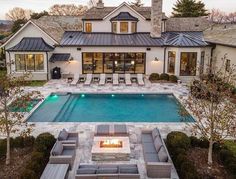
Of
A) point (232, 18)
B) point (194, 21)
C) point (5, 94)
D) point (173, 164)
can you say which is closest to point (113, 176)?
point (173, 164)

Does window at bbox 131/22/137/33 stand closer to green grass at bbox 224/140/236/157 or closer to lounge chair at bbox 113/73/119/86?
lounge chair at bbox 113/73/119/86

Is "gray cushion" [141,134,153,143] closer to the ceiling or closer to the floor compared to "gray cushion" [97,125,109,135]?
closer to the floor

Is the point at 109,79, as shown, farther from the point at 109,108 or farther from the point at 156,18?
the point at 156,18

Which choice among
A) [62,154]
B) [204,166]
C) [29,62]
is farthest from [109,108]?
[29,62]

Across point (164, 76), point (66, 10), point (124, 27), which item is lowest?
point (164, 76)

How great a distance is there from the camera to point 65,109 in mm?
19094

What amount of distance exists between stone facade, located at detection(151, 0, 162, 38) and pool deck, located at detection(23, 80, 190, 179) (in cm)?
638

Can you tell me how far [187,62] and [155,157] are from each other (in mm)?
17882

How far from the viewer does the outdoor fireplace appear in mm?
11914

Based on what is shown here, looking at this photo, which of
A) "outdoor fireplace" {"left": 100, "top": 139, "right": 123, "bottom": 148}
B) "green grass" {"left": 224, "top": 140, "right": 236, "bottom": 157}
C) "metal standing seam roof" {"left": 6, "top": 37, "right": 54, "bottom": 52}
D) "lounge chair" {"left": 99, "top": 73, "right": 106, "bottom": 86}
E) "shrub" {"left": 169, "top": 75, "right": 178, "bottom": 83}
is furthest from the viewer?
"shrub" {"left": 169, "top": 75, "right": 178, "bottom": 83}

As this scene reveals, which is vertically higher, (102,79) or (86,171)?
(102,79)

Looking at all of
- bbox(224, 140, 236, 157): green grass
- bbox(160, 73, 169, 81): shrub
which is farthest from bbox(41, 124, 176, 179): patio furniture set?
bbox(160, 73, 169, 81): shrub

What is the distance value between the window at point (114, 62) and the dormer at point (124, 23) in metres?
3.51

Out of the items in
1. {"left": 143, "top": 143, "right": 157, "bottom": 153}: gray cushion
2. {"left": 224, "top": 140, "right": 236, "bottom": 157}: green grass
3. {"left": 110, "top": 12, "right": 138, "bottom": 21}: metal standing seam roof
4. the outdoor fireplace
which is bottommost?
{"left": 224, "top": 140, "right": 236, "bottom": 157}: green grass
